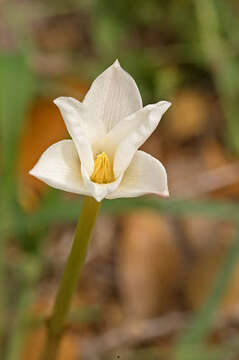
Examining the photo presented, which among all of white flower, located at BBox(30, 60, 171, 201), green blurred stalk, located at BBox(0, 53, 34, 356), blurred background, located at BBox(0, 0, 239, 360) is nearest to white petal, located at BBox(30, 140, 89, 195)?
white flower, located at BBox(30, 60, 171, 201)

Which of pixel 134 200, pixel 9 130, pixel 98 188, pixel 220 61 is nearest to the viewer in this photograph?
pixel 98 188

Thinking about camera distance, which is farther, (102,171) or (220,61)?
(220,61)

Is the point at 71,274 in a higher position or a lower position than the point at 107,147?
lower

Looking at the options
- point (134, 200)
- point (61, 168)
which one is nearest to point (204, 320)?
point (134, 200)

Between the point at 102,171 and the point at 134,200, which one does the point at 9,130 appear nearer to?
the point at 134,200

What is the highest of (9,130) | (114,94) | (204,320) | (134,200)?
(114,94)

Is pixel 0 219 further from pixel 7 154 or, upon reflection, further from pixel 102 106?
pixel 102 106

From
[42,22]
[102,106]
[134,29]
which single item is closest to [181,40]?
[134,29]

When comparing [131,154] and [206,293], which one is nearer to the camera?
[131,154]

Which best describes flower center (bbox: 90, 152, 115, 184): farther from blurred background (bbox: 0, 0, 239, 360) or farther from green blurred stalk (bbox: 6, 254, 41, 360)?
green blurred stalk (bbox: 6, 254, 41, 360)
